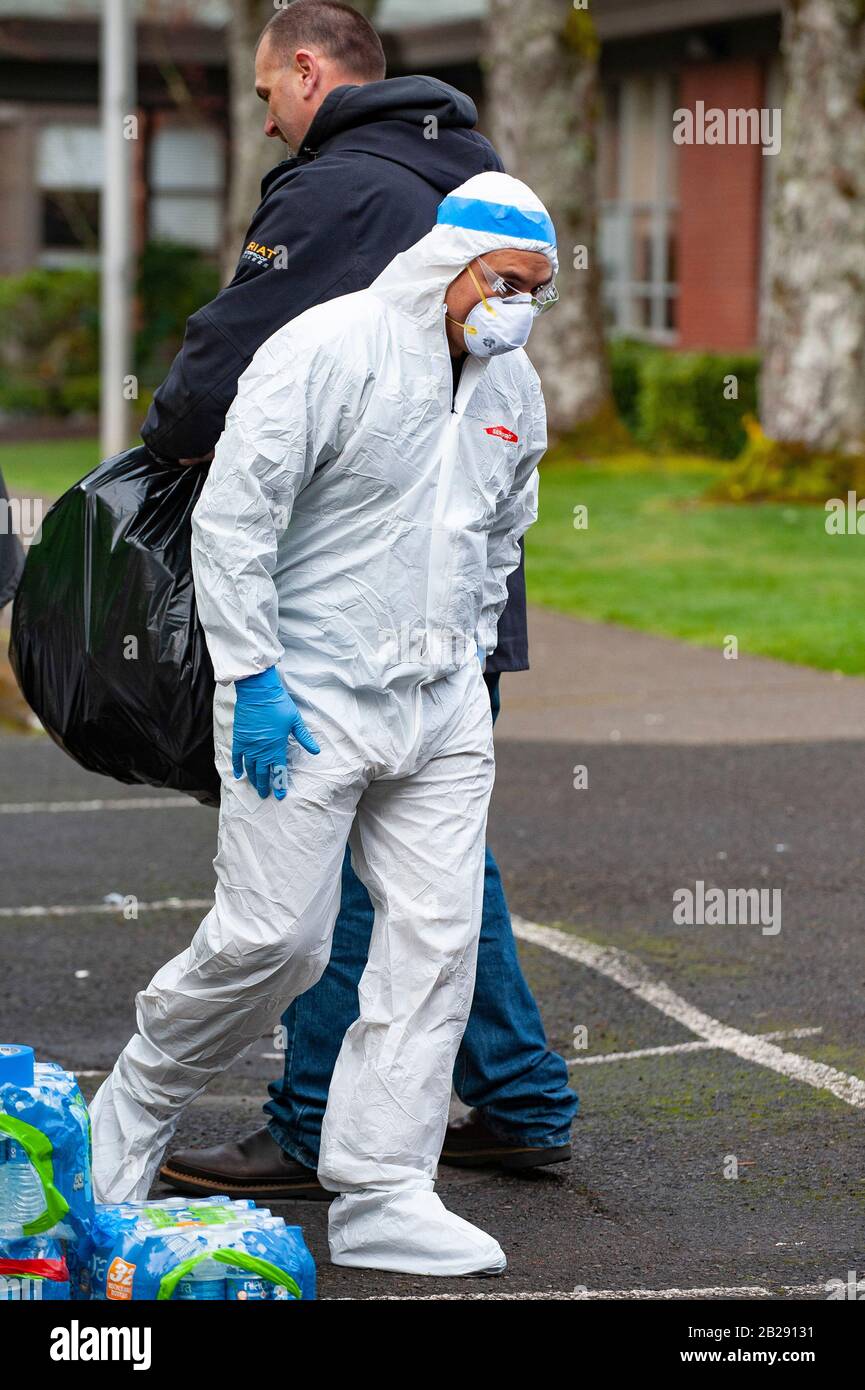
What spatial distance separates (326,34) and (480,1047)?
7.06 feet

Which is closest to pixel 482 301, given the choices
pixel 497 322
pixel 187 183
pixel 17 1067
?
pixel 497 322

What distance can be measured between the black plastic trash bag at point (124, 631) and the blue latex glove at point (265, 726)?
0.83ft

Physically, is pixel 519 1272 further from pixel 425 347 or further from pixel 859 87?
pixel 859 87

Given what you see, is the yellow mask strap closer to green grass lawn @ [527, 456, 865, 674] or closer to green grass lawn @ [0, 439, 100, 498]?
green grass lawn @ [527, 456, 865, 674]

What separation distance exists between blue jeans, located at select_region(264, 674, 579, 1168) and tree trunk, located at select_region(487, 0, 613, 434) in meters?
14.8

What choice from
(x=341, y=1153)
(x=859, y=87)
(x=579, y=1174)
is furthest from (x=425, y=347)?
(x=859, y=87)

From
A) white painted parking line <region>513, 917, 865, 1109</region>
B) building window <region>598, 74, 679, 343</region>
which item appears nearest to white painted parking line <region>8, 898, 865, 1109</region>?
white painted parking line <region>513, 917, 865, 1109</region>

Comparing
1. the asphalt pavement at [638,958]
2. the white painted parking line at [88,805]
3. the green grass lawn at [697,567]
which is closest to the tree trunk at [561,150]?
the green grass lawn at [697,567]

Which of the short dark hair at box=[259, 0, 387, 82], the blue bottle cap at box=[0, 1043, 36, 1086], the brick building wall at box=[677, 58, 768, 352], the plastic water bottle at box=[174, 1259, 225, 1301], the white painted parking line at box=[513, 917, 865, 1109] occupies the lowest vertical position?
the white painted parking line at box=[513, 917, 865, 1109]

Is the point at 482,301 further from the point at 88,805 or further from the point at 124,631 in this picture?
the point at 88,805

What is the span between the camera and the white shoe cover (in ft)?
12.5

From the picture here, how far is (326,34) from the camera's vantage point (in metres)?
4.36
